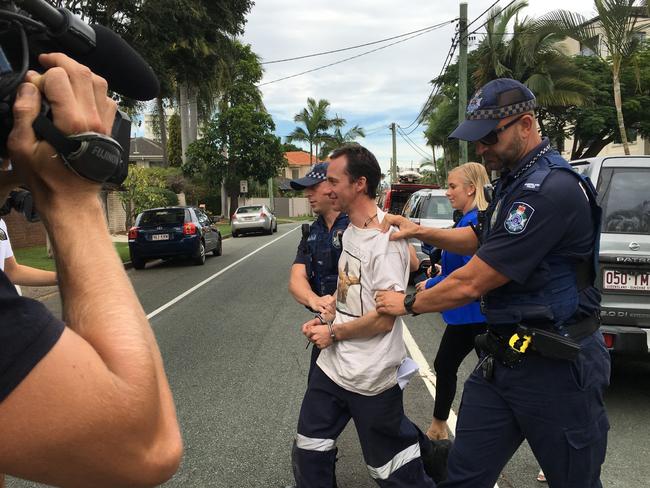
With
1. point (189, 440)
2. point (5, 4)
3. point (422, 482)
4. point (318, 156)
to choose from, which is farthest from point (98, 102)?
point (318, 156)

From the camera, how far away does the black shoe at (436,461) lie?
112 inches

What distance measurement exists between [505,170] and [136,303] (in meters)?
1.81

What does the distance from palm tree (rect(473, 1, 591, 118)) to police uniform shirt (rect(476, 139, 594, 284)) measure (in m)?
17.5

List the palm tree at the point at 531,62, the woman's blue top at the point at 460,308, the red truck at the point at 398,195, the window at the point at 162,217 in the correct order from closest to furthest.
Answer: the woman's blue top at the point at 460,308 < the window at the point at 162,217 < the red truck at the point at 398,195 < the palm tree at the point at 531,62

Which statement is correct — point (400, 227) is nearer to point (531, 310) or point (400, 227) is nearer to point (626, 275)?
point (531, 310)

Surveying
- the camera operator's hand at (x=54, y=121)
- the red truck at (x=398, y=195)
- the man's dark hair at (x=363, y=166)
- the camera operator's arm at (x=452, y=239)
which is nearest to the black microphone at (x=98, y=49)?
the camera operator's hand at (x=54, y=121)

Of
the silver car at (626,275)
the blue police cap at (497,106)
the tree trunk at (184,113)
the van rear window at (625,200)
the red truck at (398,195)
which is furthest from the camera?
the tree trunk at (184,113)

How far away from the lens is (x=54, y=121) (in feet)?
2.99

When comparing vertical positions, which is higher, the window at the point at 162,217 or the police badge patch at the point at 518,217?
the police badge patch at the point at 518,217

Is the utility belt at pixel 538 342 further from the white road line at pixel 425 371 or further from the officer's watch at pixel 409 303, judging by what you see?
the white road line at pixel 425 371

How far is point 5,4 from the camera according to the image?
0.94 meters

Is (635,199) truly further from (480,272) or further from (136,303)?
(136,303)

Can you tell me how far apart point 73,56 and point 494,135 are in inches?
65.6

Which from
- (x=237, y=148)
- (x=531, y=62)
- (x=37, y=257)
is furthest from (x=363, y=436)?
(x=237, y=148)
